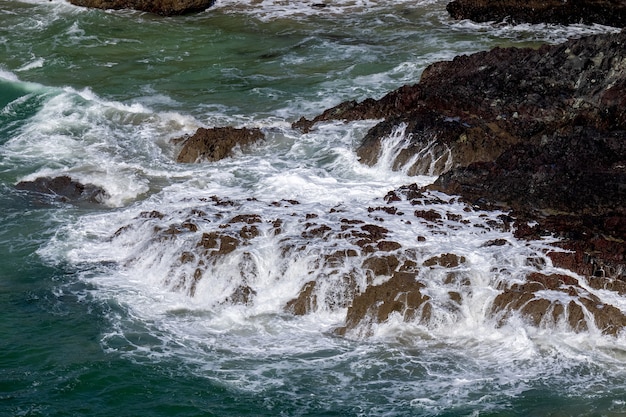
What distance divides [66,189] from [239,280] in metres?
4.90

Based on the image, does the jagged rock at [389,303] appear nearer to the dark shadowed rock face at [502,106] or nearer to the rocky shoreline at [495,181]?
the rocky shoreline at [495,181]

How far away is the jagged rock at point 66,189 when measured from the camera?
50.4 ft

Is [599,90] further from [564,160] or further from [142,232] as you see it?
[142,232]

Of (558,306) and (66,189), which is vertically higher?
(66,189)

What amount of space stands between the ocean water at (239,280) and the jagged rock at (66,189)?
217 mm

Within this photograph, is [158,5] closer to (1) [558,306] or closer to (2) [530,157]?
(2) [530,157]

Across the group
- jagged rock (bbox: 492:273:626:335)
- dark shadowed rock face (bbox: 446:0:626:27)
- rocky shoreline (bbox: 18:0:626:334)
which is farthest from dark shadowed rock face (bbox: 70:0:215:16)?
jagged rock (bbox: 492:273:626:335)

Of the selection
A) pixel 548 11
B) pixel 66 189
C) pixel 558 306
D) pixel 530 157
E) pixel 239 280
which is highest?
pixel 548 11

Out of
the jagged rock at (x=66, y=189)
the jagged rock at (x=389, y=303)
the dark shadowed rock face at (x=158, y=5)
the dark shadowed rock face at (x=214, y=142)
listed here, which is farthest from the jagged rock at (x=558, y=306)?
the dark shadowed rock face at (x=158, y=5)

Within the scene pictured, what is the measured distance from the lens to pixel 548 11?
24.9 metres

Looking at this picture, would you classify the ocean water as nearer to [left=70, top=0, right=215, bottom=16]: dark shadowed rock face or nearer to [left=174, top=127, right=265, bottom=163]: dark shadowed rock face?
[left=174, top=127, right=265, bottom=163]: dark shadowed rock face

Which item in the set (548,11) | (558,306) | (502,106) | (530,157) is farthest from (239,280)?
(548,11)

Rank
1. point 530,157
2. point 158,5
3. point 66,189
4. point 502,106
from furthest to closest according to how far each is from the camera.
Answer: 1. point 158,5
2. point 502,106
3. point 66,189
4. point 530,157

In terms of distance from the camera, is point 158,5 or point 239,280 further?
point 158,5
